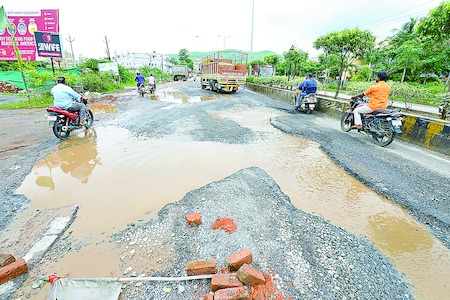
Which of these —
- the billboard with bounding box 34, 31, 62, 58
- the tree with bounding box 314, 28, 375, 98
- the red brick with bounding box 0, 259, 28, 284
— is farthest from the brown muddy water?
the billboard with bounding box 34, 31, 62, 58

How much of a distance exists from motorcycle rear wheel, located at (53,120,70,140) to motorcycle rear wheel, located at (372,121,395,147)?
7.38 m

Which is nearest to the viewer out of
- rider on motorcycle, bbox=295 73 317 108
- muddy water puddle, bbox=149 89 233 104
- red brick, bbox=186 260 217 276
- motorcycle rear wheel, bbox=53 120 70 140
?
red brick, bbox=186 260 217 276

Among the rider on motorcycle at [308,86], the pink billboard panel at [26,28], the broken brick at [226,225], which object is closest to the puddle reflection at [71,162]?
the broken brick at [226,225]

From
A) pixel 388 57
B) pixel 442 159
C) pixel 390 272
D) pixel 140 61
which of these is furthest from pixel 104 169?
pixel 140 61

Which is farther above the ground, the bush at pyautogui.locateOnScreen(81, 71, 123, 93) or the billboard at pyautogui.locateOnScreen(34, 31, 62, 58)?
the billboard at pyautogui.locateOnScreen(34, 31, 62, 58)

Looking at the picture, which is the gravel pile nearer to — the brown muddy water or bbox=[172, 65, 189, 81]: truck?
the brown muddy water

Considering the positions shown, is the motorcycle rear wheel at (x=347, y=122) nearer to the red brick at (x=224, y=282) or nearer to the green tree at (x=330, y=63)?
the green tree at (x=330, y=63)

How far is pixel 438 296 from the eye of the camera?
1712mm

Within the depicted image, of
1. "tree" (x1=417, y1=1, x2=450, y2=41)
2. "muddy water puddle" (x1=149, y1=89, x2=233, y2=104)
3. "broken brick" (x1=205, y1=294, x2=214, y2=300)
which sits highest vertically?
"tree" (x1=417, y1=1, x2=450, y2=41)

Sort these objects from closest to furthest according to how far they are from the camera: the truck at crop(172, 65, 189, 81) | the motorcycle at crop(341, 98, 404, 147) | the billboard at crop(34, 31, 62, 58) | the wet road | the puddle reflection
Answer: the wet road
the puddle reflection
the motorcycle at crop(341, 98, 404, 147)
the billboard at crop(34, 31, 62, 58)
the truck at crop(172, 65, 189, 81)

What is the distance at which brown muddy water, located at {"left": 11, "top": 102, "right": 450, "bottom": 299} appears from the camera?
205 centimetres

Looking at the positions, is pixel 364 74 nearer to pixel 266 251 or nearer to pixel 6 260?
pixel 266 251

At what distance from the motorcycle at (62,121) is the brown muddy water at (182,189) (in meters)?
0.28

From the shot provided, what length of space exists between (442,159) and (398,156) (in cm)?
81
